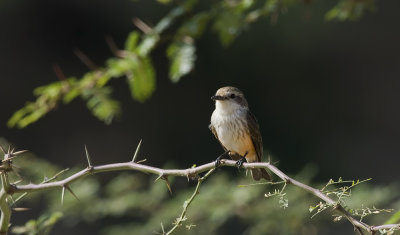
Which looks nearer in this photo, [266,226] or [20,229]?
[20,229]

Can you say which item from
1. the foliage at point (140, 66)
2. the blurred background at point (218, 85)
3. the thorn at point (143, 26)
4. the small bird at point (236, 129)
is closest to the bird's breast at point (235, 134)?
the small bird at point (236, 129)

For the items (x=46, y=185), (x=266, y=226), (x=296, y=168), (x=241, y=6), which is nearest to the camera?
(x=46, y=185)

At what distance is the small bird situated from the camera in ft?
16.1

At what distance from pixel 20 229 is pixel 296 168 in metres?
8.24

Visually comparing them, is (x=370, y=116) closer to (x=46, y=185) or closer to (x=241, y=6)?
(x=241, y=6)

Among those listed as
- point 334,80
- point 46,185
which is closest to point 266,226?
point 46,185

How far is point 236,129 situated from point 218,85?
6.79 m

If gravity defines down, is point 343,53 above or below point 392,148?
above

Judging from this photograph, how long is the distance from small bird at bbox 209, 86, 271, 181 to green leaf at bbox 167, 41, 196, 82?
90cm

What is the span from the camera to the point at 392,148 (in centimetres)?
1108

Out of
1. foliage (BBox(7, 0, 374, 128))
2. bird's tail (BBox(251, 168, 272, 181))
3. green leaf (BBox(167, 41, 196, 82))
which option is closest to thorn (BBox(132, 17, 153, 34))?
foliage (BBox(7, 0, 374, 128))

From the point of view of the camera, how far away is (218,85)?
38.2 ft

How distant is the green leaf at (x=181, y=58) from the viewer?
385 centimetres

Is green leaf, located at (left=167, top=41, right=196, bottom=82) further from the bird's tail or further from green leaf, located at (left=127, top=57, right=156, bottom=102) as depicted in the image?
the bird's tail
